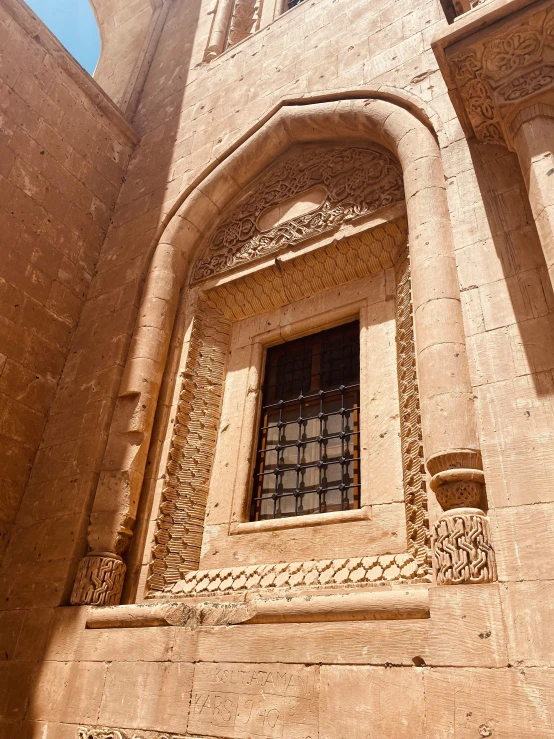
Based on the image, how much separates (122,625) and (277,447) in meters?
1.49

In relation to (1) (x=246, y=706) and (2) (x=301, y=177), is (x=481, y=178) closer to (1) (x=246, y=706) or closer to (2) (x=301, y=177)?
(2) (x=301, y=177)

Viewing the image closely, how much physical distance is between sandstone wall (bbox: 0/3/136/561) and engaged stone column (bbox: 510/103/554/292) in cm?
324

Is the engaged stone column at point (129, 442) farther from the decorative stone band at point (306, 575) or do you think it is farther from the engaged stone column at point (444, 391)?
the engaged stone column at point (444, 391)

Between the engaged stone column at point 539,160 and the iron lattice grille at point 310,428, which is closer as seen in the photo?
the engaged stone column at point 539,160

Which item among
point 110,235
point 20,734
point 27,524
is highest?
point 110,235

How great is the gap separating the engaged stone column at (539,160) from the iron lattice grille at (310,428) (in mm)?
1707

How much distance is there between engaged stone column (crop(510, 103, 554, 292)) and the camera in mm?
2475

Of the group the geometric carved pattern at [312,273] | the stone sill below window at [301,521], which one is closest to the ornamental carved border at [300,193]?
the geometric carved pattern at [312,273]

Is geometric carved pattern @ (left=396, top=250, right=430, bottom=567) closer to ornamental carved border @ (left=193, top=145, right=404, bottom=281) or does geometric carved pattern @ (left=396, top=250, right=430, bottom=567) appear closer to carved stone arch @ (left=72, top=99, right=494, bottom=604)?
carved stone arch @ (left=72, top=99, right=494, bottom=604)

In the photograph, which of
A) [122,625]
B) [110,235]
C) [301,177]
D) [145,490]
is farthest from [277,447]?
[110,235]

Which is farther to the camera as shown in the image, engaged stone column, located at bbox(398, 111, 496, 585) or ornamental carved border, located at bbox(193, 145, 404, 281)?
ornamental carved border, located at bbox(193, 145, 404, 281)

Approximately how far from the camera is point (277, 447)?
13.3 feet

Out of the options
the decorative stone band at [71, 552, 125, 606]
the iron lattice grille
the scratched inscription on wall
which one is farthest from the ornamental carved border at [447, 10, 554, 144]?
the decorative stone band at [71, 552, 125, 606]

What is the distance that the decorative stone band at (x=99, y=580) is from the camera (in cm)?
344
